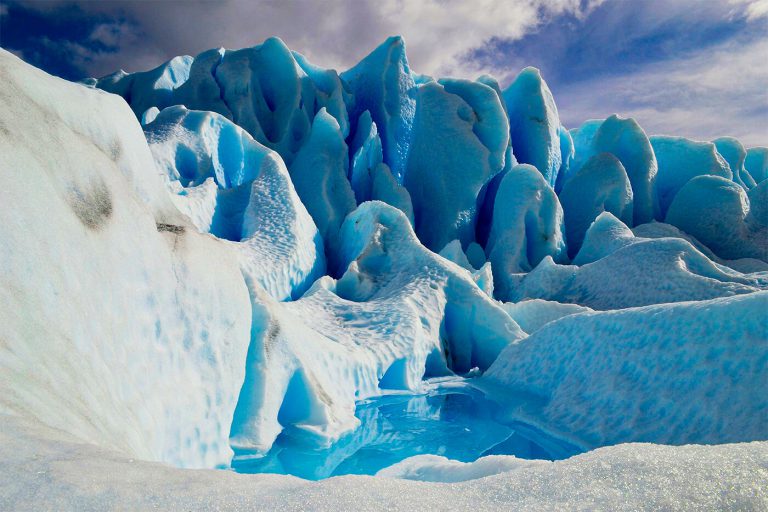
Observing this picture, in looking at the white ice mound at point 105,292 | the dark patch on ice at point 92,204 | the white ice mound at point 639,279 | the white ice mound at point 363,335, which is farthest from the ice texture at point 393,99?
the dark patch on ice at point 92,204

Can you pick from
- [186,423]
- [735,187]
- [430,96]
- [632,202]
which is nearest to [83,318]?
[186,423]

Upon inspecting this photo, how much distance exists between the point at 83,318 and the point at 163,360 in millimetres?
739

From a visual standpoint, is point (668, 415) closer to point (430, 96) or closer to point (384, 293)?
point (384, 293)

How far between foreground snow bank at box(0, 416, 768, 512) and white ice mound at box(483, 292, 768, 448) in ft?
9.20

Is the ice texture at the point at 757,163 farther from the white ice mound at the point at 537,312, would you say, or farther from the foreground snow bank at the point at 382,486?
the foreground snow bank at the point at 382,486

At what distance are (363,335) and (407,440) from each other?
190 centimetres

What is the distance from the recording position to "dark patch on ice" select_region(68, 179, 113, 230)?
2457mm

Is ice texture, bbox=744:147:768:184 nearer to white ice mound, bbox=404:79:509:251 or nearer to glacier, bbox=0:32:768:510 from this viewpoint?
glacier, bbox=0:32:768:510

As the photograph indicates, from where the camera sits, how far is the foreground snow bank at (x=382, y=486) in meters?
1.27

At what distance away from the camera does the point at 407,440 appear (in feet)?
16.1

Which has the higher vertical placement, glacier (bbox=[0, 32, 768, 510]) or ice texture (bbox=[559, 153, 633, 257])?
ice texture (bbox=[559, 153, 633, 257])

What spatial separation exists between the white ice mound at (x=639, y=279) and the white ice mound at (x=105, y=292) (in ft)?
24.3

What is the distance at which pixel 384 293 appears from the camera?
7.96 m

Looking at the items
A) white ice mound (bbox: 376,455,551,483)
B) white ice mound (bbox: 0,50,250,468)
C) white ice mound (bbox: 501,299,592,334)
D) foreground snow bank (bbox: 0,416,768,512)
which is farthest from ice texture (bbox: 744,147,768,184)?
foreground snow bank (bbox: 0,416,768,512)
